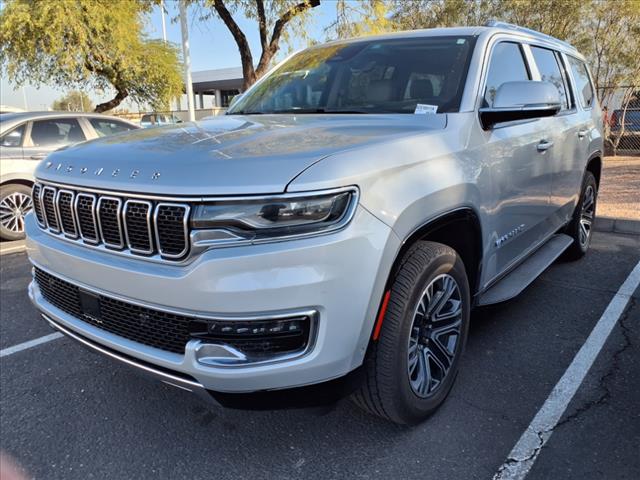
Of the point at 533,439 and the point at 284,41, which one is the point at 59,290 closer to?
the point at 533,439

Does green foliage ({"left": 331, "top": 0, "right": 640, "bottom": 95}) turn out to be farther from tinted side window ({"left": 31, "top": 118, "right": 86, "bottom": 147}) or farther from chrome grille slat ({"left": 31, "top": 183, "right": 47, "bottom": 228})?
chrome grille slat ({"left": 31, "top": 183, "right": 47, "bottom": 228})

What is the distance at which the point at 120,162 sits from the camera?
2207mm

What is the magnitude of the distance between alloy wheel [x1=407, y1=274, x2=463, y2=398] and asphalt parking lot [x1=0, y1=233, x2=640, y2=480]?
24 centimetres

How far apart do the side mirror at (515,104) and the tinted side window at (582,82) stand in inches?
84.0

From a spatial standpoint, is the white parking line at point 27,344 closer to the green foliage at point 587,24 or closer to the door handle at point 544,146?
the door handle at point 544,146

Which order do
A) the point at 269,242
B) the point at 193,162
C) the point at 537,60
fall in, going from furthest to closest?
the point at 537,60 < the point at 193,162 < the point at 269,242

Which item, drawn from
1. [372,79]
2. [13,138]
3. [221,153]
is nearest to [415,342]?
[221,153]

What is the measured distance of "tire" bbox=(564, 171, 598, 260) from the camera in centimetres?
490

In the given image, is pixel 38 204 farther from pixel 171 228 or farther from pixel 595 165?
pixel 595 165

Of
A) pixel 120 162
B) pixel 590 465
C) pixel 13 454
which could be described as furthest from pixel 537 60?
pixel 13 454

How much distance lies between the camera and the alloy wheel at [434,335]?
2477mm

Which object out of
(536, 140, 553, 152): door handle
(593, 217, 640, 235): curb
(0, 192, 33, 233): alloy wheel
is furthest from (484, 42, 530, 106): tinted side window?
(0, 192, 33, 233): alloy wheel

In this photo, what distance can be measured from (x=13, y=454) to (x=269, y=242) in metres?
1.73

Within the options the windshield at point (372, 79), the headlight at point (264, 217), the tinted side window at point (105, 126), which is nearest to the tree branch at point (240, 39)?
the tinted side window at point (105, 126)
